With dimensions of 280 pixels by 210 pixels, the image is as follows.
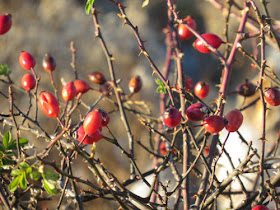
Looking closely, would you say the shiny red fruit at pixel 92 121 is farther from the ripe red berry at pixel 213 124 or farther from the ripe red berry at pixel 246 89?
the ripe red berry at pixel 246 89

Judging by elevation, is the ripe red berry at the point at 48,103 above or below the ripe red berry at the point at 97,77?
below

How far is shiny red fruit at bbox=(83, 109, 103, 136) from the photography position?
33.2 inches

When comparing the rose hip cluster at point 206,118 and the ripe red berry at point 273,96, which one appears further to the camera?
the ripe red berry at point 273,96

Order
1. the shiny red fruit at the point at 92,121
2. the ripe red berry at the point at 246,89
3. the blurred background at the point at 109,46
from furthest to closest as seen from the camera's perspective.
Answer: the blurred background at the point at 109,46 < the ripe red berry at the point at 246,89 < the shiny red fruit at the point at 92,121

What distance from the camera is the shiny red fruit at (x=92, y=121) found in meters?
0.84

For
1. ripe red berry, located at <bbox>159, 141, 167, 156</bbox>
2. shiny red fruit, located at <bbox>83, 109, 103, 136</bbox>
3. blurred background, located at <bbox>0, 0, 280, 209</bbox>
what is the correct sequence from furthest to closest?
1. blurred background, located at <bbox>0, 0, 280, 209</bbox>
2. ripe red berry, located at <bbox>159, 141, 167, 156</bbox>
3. shiny red fruit, located at <bbox>83, 109, 103, 136</bbox>

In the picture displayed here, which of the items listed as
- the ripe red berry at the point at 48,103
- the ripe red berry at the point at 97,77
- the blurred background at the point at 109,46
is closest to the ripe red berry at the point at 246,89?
the ripe red berry at the point at 97,77

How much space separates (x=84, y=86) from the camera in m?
1.45

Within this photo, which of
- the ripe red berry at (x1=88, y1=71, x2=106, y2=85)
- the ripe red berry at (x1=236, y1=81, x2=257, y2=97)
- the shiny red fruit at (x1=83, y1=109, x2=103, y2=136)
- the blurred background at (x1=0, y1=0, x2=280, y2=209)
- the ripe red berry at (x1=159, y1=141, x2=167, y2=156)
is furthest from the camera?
the blurred background at (x1=0, y1=0, x2=280, y2=209)

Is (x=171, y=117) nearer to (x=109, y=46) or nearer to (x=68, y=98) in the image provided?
(x=68, y=98)

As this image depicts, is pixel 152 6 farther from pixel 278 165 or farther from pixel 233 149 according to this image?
pixel 278 165

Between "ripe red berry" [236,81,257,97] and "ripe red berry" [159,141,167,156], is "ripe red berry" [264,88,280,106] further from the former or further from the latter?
"ripe red berry" [159,141,167,156]

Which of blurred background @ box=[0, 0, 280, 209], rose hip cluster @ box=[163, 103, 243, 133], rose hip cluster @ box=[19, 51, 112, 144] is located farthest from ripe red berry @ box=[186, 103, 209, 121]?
blurred background @ box=[0, 0, 280, 209]

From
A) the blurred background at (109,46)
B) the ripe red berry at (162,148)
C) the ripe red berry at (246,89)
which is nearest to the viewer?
the ripe red berry at (246,89)
